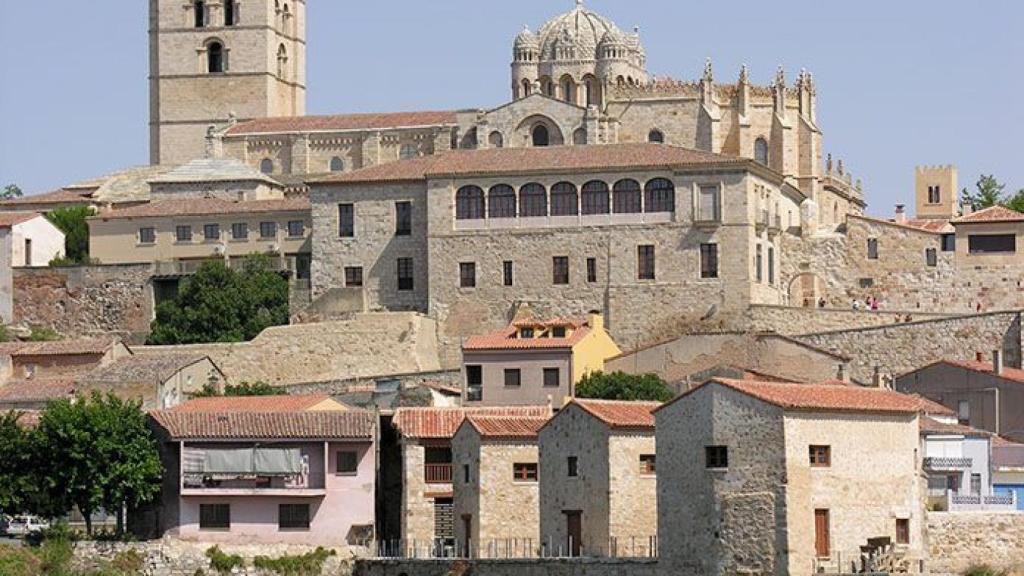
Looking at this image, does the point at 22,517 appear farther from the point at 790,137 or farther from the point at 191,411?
the point at 790,137

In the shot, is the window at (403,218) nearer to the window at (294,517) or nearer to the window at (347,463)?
the window at (347,463)

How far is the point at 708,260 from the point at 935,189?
36280 millimetres

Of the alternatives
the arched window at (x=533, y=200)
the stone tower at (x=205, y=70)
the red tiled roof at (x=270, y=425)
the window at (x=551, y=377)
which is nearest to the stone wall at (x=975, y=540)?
the red tiled roof at (x=270, y=425)

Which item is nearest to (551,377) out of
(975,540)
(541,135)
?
(541,135)

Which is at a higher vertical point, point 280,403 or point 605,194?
point 605,194

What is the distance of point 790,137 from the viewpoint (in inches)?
3875

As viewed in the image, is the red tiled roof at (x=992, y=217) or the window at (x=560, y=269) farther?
the red tiled roof at (x=992, y=217)

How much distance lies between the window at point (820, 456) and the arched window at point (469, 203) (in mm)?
36594

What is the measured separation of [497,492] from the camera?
62.0 meters

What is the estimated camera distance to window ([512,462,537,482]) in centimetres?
6216

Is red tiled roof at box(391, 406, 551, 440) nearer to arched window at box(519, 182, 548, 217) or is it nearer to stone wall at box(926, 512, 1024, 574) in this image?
stone wall at box(926, 512, 1024, 574)

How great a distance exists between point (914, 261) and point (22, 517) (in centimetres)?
3391

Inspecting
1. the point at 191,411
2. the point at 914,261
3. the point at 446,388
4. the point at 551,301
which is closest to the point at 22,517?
the point at 191,411

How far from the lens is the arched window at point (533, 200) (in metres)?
86.9
